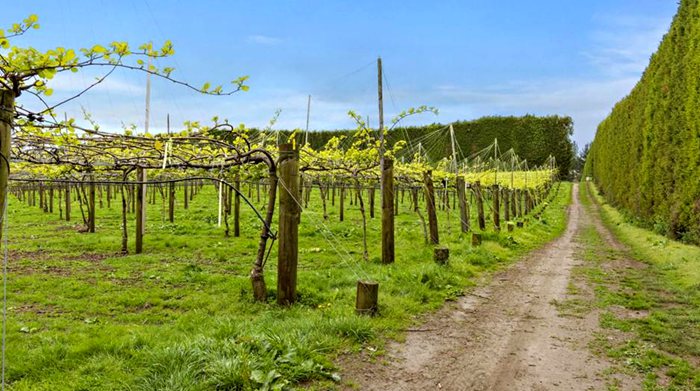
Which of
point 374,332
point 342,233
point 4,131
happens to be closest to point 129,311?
point 374,332

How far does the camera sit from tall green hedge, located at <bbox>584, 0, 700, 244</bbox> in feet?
37.4

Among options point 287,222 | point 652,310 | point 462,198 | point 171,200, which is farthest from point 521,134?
point 287,222

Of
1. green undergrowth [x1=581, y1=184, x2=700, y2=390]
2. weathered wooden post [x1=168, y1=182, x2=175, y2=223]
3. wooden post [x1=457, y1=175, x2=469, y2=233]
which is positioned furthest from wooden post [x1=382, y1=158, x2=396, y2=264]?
weathered wooden post [x1=168, y1=182, x2=175, y2=223]

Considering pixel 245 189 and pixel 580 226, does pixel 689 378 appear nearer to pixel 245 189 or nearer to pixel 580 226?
pixel 580 226

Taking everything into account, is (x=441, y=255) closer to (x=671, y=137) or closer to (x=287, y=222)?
(x=287, y=222)

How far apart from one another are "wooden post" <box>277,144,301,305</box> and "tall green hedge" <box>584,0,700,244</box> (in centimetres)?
1039

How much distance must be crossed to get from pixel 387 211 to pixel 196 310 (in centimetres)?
406

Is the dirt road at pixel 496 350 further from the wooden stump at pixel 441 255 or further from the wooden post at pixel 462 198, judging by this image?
the wooden post at pixel 462 198

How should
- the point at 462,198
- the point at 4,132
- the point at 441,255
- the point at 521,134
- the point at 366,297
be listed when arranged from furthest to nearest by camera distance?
the point at 521,134, the point at 462,198, the point at 441,255, the point at 366,297, the point at 4,132

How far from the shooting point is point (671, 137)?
13953 mm

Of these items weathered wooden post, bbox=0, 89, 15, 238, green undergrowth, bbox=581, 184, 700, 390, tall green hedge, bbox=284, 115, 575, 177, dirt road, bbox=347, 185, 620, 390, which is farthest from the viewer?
tall green hedge, bbox=284, 115, 575, 177

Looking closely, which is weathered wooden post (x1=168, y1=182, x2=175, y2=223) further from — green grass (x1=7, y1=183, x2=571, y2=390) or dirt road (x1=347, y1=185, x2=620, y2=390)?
dirt road (x1=347, y1=185, x2=620, y2=390)

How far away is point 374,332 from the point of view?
4738 millimetres

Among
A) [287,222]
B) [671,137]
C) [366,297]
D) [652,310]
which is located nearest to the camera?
[366,297]
